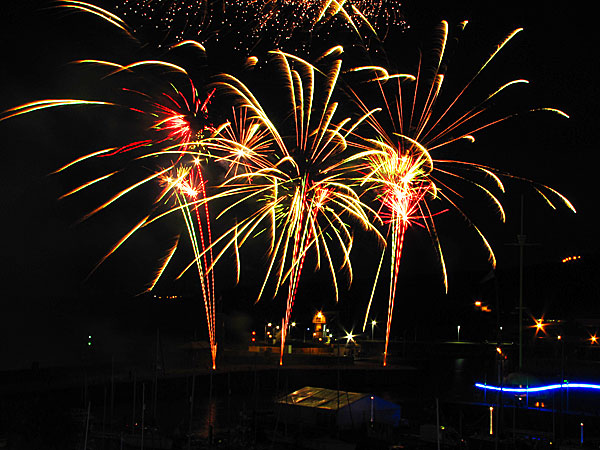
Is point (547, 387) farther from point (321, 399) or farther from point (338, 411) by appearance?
point (338, 411)

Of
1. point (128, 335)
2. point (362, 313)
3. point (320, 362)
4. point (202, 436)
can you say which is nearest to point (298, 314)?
point (362, 313)

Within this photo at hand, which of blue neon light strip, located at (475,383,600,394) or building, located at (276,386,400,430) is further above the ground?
blue neon light strip, located at (475,383,600,394)

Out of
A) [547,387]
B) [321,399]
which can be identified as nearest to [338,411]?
[321,399]

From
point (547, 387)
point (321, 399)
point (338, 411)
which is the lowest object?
point (338, 411)

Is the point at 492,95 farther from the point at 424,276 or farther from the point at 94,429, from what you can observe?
the point at 424,276

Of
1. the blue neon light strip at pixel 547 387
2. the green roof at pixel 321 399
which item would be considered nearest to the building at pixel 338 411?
the green roof at pixel 321 399

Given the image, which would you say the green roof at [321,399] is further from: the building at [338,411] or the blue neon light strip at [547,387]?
the blue neon light strip at [547,387]

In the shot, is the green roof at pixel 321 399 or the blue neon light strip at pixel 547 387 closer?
the green roof at pixel 321 399

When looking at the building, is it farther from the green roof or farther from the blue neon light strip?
the blue neon light strip

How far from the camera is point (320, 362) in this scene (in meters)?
44.0

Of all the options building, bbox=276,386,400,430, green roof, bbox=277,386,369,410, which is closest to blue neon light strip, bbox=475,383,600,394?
building, bbox=276,386,400,430

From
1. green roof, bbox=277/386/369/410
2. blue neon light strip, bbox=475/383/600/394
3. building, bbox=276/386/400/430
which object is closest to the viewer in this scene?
building, bbox=276/386/400/430

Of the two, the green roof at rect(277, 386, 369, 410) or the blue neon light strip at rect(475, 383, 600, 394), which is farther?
the blue neon light strip at rect(475, 383, 600, 394)

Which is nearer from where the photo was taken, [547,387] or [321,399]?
[321,399]
